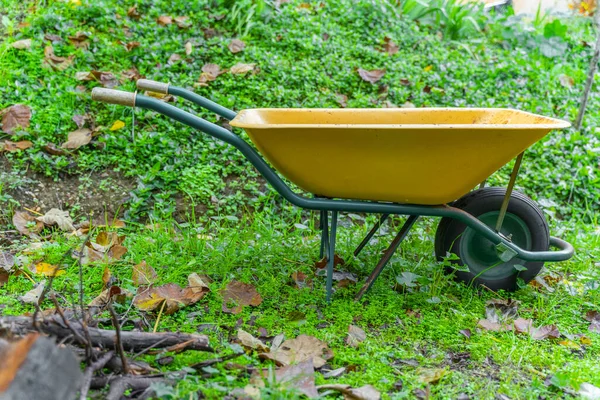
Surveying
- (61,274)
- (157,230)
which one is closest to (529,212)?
(157,230)

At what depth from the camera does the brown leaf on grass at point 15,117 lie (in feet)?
11.5

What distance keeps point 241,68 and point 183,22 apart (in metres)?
0.67

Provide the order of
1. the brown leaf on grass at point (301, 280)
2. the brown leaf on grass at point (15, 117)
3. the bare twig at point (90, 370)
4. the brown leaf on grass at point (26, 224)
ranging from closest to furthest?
the bare twig at point (90, 370) → the brown leaf on grass at point (301, 280) → the brown leaf on grass at point (26, 224) → the brown leaf on grass at point (15, 117)

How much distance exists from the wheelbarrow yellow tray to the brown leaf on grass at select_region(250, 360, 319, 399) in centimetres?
76

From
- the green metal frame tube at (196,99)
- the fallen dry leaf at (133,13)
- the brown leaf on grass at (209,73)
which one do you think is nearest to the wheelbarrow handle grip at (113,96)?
the green metal frame tube at (196,99)

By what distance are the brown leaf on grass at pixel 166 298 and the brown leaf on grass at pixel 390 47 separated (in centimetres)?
296

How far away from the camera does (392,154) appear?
88.2 inches

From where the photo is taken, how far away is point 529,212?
259 centimetres

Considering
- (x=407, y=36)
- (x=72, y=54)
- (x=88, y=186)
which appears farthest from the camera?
(x=407, y=36)

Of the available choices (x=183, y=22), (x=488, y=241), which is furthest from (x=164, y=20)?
(x=488, y=241)

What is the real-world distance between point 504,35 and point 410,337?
395cm

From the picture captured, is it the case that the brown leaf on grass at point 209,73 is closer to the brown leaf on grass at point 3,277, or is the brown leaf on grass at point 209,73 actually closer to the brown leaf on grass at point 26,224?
the brown leaf on grass at point 26,224

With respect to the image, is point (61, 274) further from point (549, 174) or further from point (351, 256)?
point (549, 174)

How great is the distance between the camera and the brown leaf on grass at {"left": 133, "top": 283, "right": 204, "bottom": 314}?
2281 mm
